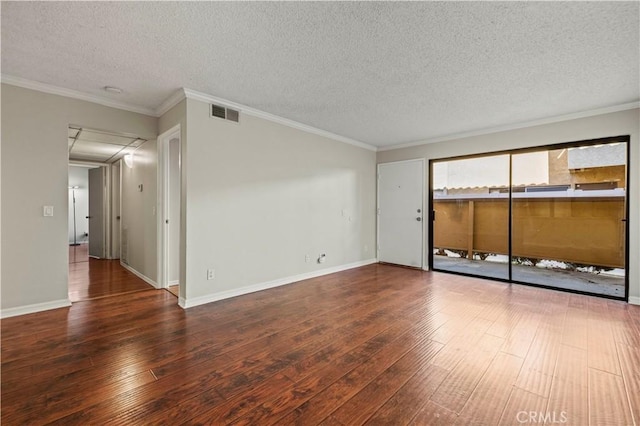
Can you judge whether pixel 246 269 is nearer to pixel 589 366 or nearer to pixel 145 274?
pixel 145 274

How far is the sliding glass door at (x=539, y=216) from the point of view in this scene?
376cm

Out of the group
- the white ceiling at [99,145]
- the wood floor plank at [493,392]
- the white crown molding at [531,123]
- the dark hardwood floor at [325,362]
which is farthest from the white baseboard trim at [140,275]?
the white crown molding at [531,123]

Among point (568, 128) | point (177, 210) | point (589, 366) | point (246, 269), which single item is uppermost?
point (568, 128)

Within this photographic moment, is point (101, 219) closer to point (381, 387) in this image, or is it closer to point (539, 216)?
point (381, 387)

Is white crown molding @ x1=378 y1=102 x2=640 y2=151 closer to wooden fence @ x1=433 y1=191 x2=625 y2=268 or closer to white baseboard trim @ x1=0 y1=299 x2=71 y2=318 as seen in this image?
wooden fence @ x1=433 y1=191 x2=625 y2=268

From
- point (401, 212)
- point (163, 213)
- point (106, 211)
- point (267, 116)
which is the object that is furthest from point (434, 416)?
point (106, 211)

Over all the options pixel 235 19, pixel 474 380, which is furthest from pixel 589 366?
Result: pixel 235 19

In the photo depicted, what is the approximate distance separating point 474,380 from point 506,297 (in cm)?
228

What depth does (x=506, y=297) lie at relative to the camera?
144 inches

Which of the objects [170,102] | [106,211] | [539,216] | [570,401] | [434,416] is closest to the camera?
[434,416]

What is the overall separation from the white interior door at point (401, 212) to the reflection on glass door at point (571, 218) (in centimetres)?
153

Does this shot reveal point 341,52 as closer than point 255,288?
Yes

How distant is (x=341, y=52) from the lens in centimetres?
238

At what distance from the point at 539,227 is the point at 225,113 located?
16.1 feet
